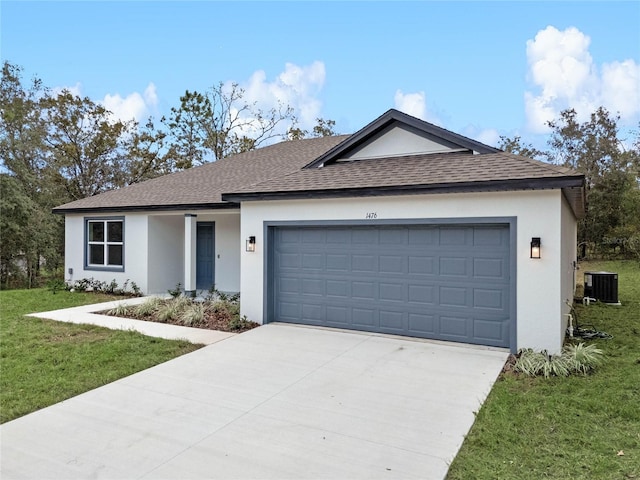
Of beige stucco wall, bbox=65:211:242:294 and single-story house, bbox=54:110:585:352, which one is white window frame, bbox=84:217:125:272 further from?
single-story house, bbox=54:110:585:352

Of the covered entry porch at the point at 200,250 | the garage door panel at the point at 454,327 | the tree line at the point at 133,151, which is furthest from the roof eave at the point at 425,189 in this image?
the tree line at the point at 133,151

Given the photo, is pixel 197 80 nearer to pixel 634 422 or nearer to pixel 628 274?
pixel 628 274

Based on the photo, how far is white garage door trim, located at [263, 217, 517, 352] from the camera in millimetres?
6703

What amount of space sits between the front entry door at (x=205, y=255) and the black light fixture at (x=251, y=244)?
14.7ft

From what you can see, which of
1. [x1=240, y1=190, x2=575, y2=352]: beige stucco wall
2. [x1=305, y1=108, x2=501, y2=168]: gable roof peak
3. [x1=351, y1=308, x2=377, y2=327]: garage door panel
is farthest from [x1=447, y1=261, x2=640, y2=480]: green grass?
[x1=305, y1=108, x2=501, y2=168]: gable roof peak

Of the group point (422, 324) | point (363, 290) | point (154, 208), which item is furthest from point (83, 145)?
point (422, 324)

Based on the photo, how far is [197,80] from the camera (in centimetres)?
2844

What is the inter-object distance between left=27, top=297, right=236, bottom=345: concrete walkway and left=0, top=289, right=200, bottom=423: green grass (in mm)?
303

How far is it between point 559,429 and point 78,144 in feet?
91.2

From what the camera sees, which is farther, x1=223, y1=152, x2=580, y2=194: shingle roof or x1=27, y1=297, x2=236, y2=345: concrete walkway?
x1=27, y1=297, x2=236, y2=345: concrete walkway

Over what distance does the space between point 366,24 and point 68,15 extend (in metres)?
8.37

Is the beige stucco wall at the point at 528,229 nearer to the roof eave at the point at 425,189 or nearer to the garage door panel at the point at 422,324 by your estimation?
the roof eave at the point at 425,189

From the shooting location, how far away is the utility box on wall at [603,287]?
1184 centimetres

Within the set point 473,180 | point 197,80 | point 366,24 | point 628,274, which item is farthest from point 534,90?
point 473,180
